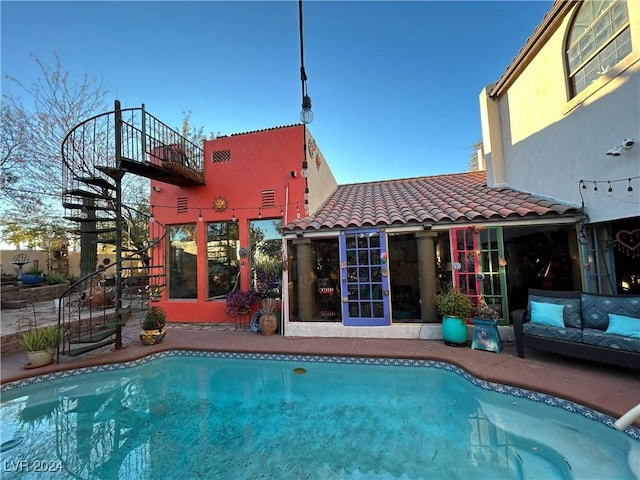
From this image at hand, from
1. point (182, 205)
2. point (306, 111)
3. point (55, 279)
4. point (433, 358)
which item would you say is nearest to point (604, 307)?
point (433, 358)

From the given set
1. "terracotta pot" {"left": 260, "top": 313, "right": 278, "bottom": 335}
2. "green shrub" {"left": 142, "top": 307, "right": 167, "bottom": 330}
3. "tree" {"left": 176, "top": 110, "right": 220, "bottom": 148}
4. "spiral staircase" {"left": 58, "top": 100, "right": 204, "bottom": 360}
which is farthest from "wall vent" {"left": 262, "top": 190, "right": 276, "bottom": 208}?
"tree" {"left": 176, "top": 110, "right": 220, "bottom": 148}

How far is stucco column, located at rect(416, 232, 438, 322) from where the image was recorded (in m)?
6.30

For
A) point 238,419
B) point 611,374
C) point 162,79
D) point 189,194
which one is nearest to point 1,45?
point 162,79

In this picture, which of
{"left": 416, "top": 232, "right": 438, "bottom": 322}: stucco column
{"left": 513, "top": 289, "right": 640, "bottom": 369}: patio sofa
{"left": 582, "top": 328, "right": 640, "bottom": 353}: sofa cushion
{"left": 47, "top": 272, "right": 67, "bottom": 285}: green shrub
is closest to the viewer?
{"left": 582, "top": 328, "right": 640, "bottom": 353}: sofa cushion

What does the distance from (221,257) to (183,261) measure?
50.3 inches

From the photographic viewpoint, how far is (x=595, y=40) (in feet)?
16.0

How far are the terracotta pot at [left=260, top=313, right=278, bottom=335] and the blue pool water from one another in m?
1.63

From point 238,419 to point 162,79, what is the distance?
9.81 m

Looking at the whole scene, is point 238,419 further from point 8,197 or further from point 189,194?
point 8,197

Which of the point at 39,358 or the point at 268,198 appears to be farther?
the point at 268,198

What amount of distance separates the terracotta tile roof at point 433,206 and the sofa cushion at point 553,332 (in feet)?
7.40

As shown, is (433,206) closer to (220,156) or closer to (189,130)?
(220,156)

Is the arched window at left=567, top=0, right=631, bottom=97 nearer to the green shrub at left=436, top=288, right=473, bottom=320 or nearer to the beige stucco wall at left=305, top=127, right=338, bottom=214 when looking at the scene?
the green shrub at left=436, top=288, right=473, bottom=320

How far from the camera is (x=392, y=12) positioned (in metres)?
7.19
